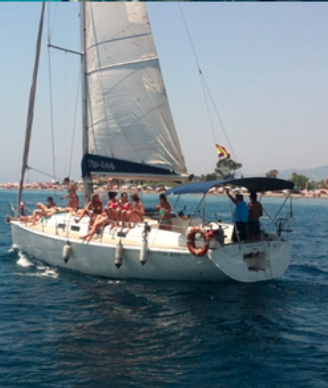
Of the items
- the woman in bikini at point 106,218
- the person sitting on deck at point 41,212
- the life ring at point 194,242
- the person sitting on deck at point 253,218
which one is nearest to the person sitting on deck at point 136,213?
the woman in bikini at point 106,218

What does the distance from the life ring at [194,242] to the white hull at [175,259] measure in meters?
0.22

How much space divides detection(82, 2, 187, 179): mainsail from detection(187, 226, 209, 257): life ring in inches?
185

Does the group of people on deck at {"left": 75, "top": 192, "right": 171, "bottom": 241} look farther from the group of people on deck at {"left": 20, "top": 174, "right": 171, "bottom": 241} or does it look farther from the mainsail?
the mainsail

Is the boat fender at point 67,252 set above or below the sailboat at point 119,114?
below

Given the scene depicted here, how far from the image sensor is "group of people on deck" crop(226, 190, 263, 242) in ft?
45.8

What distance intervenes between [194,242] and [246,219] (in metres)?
1.87

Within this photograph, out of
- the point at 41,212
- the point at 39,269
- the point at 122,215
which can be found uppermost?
the point at 122,215

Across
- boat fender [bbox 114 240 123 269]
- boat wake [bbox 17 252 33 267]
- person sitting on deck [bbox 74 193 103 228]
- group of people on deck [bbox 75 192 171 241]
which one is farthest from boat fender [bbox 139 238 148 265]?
boat wake [bbox 17 252 33 267]

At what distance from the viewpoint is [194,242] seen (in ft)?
43.0

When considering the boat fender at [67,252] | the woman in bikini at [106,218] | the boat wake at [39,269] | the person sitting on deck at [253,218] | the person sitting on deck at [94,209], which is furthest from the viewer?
the person sitting on deck at [94,209]

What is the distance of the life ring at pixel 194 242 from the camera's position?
42.0 feet

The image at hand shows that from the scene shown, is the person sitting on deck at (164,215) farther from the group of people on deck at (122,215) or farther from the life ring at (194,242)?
the life ring at (194,242)

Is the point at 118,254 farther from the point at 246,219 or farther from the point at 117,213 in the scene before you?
the point at 246,219

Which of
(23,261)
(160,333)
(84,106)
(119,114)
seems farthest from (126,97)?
(160,333)
